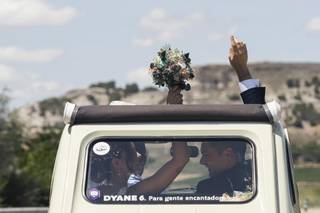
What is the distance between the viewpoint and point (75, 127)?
281 inches

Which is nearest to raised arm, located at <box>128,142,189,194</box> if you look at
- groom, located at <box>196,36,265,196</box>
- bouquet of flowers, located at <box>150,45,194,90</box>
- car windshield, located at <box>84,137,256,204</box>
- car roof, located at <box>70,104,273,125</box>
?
car windshield, located at <box>84,137,256,204</box>

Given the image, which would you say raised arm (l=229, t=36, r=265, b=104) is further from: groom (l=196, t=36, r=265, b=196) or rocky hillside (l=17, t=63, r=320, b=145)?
rocky hillside (l=17, t=63, r=320, b=145)

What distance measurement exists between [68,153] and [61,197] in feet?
1.02

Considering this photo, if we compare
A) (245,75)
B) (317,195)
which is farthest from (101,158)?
(317,195)

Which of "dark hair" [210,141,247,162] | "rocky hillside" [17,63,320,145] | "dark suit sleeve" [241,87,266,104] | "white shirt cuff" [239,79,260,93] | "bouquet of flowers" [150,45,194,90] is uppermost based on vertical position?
"rocky hillside" [17,63,320,145]

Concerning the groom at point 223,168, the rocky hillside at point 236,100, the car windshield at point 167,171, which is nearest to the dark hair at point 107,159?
the car windshield at point 167,171

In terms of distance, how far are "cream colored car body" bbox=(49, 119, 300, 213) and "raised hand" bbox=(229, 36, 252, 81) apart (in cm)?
100

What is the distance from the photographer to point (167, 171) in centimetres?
725

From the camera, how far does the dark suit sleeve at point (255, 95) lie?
307 inches

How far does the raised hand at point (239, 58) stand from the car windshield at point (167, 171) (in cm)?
99

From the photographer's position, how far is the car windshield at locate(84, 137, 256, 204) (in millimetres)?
7051

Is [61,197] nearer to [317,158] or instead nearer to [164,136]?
[164,136]

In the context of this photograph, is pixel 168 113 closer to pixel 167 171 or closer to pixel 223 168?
pixel 167 171

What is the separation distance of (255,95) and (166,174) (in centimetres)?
103
